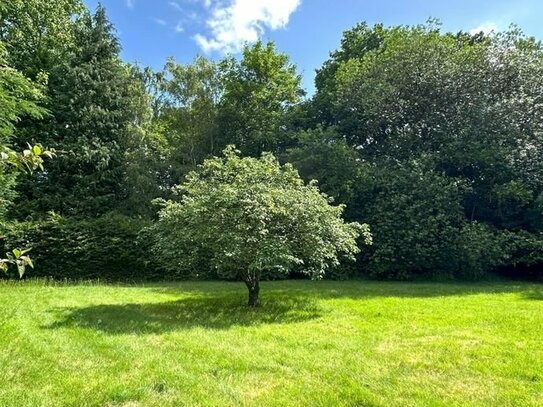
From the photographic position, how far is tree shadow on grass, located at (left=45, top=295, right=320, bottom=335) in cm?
635

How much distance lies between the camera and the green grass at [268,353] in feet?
12.0

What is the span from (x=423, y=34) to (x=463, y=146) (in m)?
5.25

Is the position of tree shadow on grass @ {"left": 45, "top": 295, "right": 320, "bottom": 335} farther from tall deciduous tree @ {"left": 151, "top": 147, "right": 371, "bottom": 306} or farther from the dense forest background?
the dense forest background

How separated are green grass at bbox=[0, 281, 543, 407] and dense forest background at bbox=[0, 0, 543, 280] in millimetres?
5702

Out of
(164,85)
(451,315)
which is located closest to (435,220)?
(451,315)

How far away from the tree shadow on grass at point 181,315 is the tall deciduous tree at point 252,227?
73 cm

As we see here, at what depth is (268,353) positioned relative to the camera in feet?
16.3

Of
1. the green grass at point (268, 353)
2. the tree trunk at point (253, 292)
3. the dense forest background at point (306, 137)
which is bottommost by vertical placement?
the green grass at point (268, 353)

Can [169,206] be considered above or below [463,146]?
below

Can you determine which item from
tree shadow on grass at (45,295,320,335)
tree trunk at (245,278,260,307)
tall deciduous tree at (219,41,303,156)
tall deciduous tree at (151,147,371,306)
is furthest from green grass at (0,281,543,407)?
tall deciduous tree at (219,41,303,156)

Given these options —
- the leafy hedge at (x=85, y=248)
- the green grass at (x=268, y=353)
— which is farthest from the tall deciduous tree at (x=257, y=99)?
the green grass at (x=268, y=353)

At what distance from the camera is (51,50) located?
1939 cm

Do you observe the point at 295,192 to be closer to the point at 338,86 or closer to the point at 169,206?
the point at 169,206

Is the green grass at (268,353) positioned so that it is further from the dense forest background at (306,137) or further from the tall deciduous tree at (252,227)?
the dense forest background at (306,137)
